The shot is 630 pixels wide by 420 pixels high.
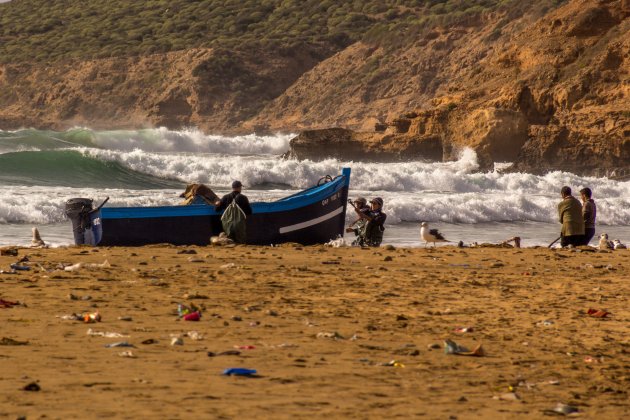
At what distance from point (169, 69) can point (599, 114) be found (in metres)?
52.7

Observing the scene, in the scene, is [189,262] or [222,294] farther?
[189,262]

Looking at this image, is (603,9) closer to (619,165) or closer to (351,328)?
(619,165)

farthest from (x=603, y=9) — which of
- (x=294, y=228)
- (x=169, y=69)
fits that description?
(x=169, y=69)

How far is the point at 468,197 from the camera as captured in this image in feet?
88.4

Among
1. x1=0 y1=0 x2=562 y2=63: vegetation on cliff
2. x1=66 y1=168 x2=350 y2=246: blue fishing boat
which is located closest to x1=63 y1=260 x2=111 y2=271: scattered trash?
x1=66 y1=168 x2=350 y2=246: blue fishing boat

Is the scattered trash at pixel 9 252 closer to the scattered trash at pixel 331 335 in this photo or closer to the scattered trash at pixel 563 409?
the scattered trash at pixel 331 335

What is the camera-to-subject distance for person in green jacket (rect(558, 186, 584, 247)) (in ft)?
52.2

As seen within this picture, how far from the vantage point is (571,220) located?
52.5 feet

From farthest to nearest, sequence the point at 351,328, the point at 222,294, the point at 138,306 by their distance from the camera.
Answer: the point at 222,294 < the point at 138,306 < the point at 351,328

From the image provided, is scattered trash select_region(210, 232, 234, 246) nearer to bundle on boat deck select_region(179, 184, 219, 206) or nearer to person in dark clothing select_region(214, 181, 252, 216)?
person in dark clothing select_region(214, 181, 252, 216)

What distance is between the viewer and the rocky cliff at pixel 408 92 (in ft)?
129

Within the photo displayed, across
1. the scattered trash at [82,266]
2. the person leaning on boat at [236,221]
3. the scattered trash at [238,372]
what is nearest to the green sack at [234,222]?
the person leaning on boat at [236,221]

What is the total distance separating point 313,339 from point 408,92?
6566 cm

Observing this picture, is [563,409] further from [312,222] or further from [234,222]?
[312,222]
